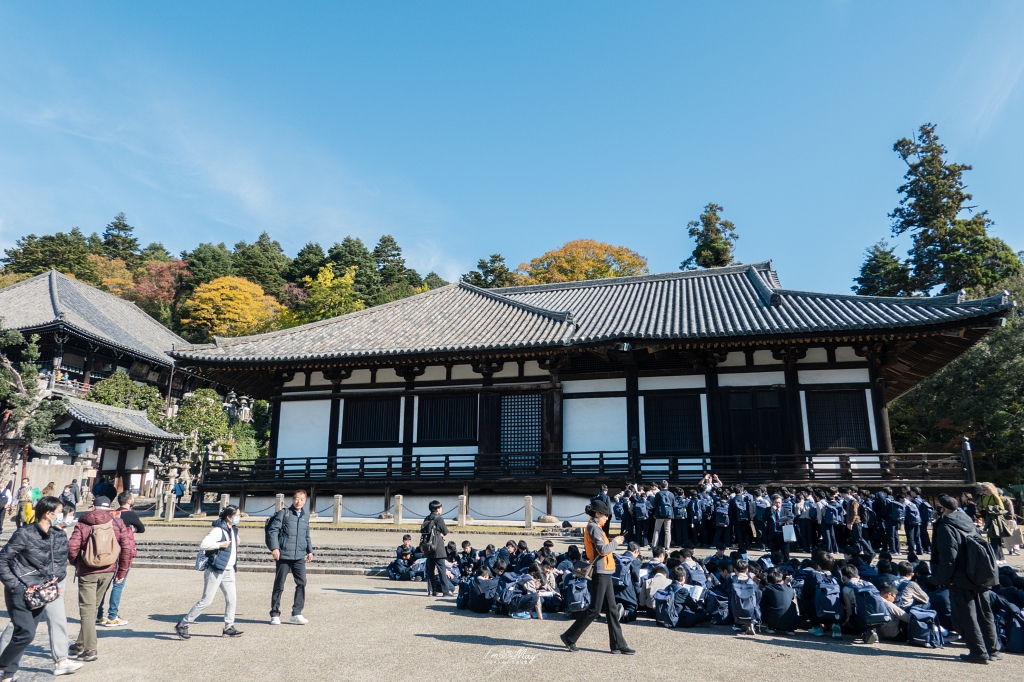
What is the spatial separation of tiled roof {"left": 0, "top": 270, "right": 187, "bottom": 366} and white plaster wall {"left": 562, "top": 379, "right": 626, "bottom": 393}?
2579cm

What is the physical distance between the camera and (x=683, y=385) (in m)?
20.8

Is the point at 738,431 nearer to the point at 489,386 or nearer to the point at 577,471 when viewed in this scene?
the point at 577,471

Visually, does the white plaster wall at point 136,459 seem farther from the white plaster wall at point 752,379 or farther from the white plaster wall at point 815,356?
the white plaster wall at point 815,356

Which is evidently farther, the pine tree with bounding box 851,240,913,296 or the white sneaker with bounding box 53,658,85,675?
the pine tree with bounding box 851,240,913,296

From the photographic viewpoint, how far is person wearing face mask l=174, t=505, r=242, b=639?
784 centimetres

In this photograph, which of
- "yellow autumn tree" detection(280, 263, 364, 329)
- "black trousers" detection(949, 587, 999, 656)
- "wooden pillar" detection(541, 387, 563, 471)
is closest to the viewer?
"black trousers" detection(949, 587, 999, 656)

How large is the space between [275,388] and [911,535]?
2057 centimetres

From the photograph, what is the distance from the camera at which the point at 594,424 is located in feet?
69.7

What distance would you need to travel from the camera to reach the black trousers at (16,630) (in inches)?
234

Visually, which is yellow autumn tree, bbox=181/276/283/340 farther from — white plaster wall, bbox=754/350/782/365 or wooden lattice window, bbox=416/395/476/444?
white plaster wall, bbox=754/350/782/365

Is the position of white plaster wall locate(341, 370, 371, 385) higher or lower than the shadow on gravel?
higher

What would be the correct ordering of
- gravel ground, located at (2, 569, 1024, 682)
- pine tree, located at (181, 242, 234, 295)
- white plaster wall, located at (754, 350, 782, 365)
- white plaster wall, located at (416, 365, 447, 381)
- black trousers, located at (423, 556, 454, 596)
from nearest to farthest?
gravel ground, located at (2, 569, 1024, 682), black trousers, located at (423, 556, 454, 596), white plaster wall, located at (754, 350, 782, 365), white plaster wall, located at (416, 365, 447, 381), pine tree, located at (181, 242, 234, 295)

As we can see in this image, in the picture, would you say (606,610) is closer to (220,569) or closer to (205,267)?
(220,569)

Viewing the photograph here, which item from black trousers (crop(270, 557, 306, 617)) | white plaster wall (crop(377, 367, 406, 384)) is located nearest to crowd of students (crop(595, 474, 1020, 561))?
black trousers (crop(270, 557, 306, 617))
